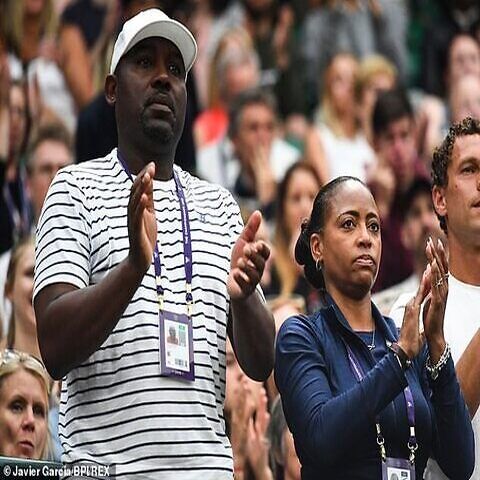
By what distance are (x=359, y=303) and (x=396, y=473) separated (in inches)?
24.1

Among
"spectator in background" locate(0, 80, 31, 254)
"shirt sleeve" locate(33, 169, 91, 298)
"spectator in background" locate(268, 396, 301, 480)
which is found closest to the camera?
"shirt sleeve" locate(33, 169, 91, 298)

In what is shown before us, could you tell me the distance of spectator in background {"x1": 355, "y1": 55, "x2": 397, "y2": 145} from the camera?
12.5 meters

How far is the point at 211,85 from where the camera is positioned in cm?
1276

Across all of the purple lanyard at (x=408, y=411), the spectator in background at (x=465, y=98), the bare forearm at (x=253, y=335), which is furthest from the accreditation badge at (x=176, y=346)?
the spectator in background at (x=465, y=98)

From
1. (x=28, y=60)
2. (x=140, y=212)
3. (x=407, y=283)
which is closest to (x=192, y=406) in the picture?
(x=140, y=212)

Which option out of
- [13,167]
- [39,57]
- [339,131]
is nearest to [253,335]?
[13,167]

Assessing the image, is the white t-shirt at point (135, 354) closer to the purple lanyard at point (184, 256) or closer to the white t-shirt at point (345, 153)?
the purple lanyard at point (184, 256)

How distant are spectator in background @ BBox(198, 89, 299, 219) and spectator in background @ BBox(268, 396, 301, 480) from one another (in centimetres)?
399

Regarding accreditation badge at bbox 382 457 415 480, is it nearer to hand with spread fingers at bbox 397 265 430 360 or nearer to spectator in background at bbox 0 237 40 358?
hand with spread fingers at bbox 397 265 430 360

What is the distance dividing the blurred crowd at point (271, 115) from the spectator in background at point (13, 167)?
0.03ft

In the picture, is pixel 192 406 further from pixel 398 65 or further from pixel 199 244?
pixel 398 65

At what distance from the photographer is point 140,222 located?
4.90 metres

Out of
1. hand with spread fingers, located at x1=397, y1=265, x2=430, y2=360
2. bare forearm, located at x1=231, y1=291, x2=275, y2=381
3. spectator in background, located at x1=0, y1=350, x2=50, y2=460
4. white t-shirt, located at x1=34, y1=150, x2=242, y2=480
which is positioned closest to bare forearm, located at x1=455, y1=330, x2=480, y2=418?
hand with spread fingers, located at x1=397, y1=265, x2=430, y2=360

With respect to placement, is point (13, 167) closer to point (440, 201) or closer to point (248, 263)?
point (440, 201)
